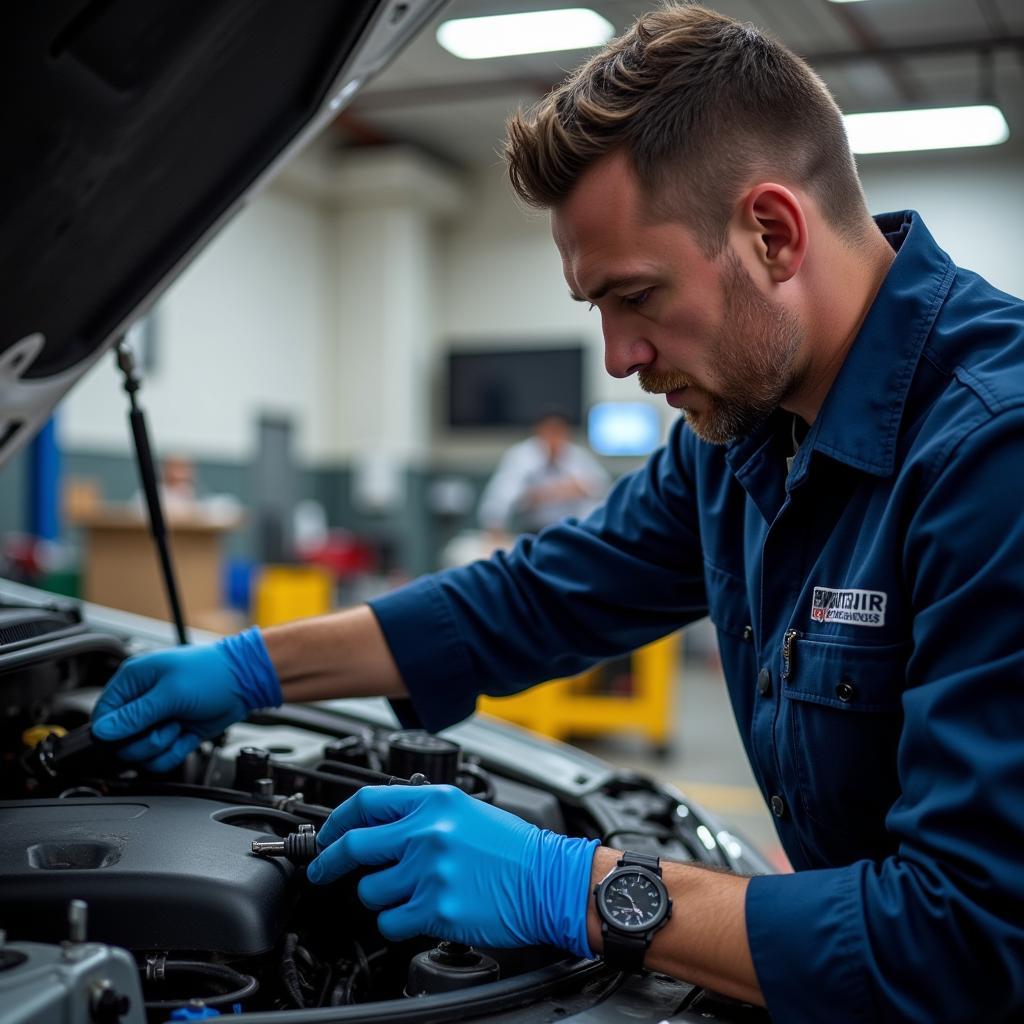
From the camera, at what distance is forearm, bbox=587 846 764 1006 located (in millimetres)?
837

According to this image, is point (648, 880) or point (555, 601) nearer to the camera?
point (648, 880)

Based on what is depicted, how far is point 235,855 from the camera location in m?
0.95

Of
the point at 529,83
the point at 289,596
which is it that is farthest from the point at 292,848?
the point at 529,83

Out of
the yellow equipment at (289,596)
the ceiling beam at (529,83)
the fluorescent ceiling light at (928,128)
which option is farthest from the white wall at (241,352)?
the fluorescent ceiling light at (928,128)

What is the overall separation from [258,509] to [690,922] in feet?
25.3

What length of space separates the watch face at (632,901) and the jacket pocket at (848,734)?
232 millimetres

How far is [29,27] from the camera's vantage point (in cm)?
86

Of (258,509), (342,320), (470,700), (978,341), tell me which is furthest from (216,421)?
(978,341)

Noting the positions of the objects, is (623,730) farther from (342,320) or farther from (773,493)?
(342,320)

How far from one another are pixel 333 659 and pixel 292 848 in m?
0.47

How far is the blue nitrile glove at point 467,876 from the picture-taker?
0.90m

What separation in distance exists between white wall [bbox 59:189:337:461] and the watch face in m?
6.13

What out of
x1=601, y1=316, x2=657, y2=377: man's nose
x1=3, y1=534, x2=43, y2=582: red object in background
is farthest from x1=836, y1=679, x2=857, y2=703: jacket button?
x1=3, y1=534, x2=43, y2=582: red object in background

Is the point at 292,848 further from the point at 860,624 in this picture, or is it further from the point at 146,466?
the point at 146,466
